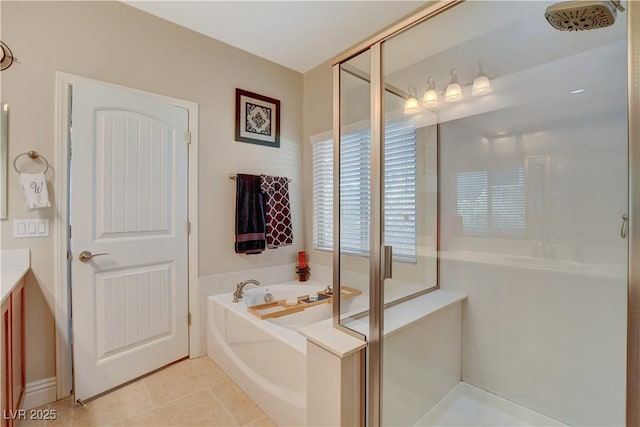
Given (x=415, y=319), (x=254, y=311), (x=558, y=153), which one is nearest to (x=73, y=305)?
(x=254, y=311)

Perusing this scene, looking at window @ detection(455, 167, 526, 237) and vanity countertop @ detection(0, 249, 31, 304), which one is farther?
window @ detection(455, 167, 526, 237)

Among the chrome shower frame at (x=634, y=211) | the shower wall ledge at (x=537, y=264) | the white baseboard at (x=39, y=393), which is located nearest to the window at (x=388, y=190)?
the shower wall ledge at (x=537, y=264)

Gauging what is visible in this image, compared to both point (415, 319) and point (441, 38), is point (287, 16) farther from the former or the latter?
point (415, 319)

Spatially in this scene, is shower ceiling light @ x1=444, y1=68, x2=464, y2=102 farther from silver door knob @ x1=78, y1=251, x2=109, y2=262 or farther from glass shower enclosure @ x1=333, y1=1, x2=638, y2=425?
silver door knob @ x1=78, y1=251, x2=109, y2=262

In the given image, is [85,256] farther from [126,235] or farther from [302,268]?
[302,268]

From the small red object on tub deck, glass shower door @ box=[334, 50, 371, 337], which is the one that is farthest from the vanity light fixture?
the small red object on tub deck

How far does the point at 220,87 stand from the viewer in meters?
2.54

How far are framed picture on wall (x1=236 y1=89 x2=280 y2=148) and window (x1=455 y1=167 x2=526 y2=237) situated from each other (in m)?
1.71

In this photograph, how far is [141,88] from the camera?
2145 millimetres

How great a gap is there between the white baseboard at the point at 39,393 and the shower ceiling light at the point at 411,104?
278cm

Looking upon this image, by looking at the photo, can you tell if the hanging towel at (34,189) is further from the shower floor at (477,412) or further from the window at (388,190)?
the shower floor at (477,412)

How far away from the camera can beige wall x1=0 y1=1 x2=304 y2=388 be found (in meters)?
1.75

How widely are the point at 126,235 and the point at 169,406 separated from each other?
1128 millimetres

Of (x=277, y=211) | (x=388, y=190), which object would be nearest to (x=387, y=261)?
(x=388, y=190)
